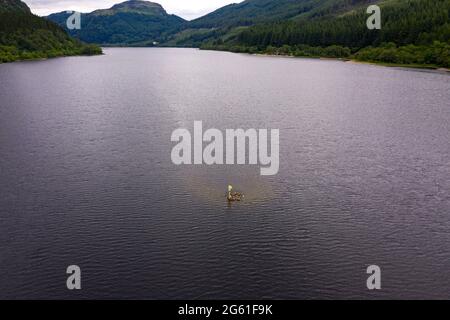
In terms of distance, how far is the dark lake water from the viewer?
5053 cm

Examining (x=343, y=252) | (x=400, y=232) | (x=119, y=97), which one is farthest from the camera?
(x=119, y=97)

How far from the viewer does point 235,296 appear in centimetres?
4806

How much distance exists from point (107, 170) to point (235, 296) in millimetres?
46107

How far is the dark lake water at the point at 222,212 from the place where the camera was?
166 ft

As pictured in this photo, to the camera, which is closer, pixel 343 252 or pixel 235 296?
pixel 235 296

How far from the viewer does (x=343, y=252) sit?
5694 centimetres

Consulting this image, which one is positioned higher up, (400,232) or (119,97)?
(119,97)

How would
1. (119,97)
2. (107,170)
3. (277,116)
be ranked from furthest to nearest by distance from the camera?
(119,97)
(277,116)
(107,170)

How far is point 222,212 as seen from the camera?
67250mm
